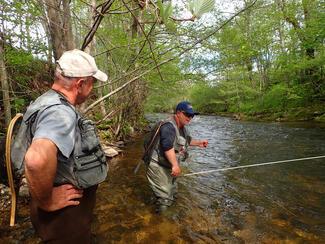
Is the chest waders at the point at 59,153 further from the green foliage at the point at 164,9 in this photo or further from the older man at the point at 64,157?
the green foliage at the point at 164,9

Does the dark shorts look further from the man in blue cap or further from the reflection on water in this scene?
the man in blue cap

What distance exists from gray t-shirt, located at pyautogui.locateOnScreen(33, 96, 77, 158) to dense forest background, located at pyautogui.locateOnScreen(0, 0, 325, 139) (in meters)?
0.96

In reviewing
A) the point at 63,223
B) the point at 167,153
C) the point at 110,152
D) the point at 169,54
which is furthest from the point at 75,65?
the point at 169,54

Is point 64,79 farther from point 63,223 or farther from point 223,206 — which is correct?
point 223,206

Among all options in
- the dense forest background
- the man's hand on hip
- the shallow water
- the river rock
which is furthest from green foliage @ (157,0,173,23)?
the river rock

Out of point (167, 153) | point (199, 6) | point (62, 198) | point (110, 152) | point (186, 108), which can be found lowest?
point (110, 152)

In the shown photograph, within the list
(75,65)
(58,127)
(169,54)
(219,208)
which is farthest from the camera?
(169,54)

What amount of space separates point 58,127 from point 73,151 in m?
0.27

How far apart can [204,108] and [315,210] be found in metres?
40.3

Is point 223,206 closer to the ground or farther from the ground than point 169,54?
closer to the ground

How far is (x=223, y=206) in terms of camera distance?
16.5ft

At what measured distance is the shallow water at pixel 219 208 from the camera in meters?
3.93

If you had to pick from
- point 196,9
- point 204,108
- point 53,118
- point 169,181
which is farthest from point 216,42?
point 204,108

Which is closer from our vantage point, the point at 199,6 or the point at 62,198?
the point at 199,6
